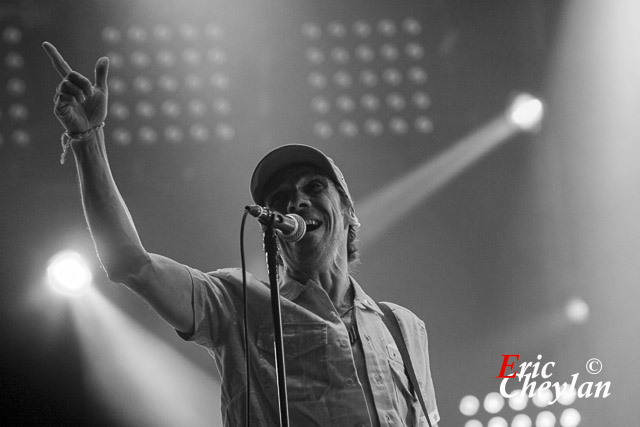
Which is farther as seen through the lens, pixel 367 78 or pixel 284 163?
pixel 367 78

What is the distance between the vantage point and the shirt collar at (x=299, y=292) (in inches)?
99.9

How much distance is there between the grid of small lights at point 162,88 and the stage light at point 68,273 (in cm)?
79

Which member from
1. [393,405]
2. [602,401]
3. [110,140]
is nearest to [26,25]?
[110,140]

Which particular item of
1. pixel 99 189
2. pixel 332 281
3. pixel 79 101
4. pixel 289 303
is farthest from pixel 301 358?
pixel 79 101

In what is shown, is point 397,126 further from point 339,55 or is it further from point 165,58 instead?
point 165,58

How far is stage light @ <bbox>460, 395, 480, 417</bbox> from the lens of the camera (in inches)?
169

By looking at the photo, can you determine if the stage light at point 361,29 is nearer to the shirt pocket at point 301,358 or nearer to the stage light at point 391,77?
the stage light at point 391,77

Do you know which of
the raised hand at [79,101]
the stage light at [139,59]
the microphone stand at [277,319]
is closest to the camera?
the microphone stand at [277,319]

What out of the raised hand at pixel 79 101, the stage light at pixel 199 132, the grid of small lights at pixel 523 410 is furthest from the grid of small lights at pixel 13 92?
the grid of small lights at pixel 523 410

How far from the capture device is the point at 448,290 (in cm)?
451

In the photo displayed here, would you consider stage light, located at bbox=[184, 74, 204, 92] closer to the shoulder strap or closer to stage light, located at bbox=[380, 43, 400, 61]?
stage light, located at bbox=[380, 43, 400, 61]

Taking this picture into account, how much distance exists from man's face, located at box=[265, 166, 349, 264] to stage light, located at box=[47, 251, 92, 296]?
6.70 feet

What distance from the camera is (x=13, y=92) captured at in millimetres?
4434

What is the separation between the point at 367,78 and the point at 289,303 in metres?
2.58
